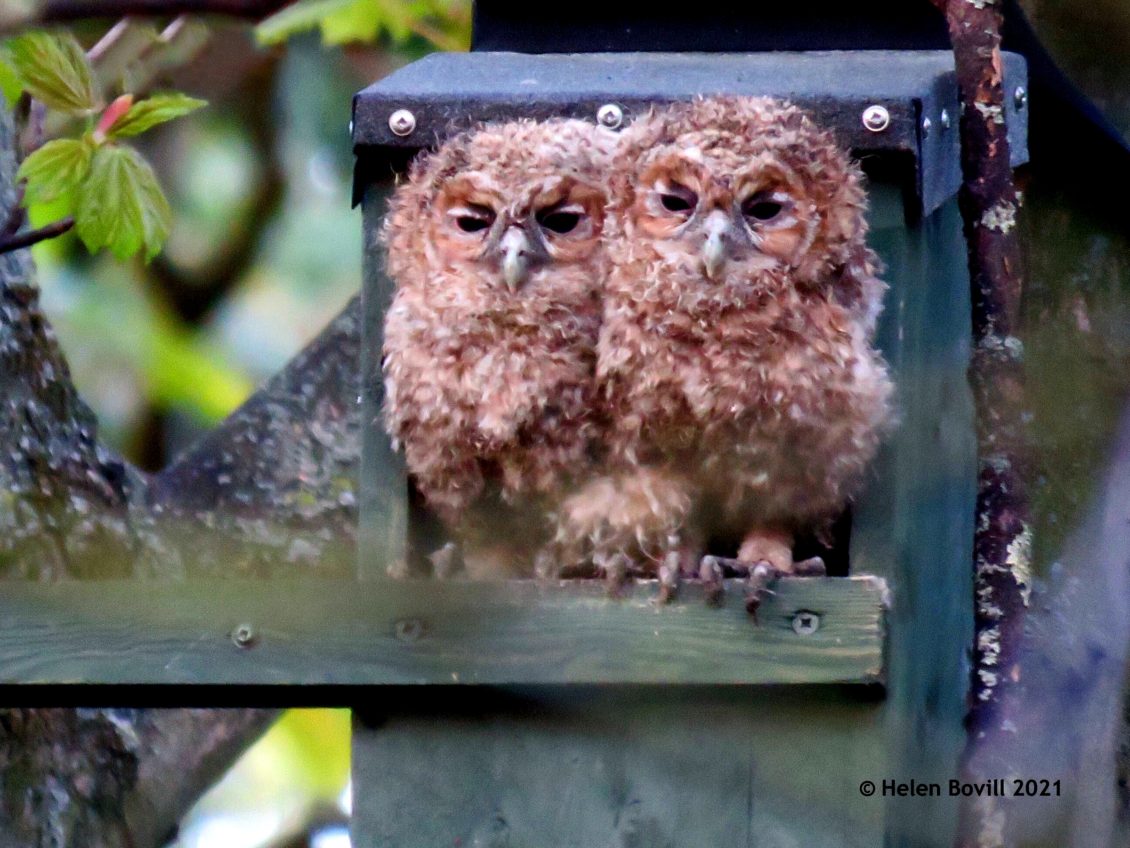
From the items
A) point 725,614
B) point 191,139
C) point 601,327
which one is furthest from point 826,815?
point 191,139

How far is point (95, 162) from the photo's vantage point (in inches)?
121

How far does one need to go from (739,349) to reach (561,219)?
0.40 metres

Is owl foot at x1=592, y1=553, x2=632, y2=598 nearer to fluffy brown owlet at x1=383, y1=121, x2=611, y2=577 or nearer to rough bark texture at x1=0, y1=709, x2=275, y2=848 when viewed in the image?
fluffy brown owlet at x1=383, y1=121, x2=611, y2=577

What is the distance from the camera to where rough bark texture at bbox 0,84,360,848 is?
355 centimetres

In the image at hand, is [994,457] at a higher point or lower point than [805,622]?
higher

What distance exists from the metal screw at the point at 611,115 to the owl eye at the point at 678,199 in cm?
23

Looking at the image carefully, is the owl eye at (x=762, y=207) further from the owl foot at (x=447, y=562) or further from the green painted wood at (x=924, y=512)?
the owl foot at (x=447, y=562)

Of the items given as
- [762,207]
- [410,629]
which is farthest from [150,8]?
[762,207]

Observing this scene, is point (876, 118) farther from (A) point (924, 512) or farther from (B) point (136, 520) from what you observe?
(B) point (136, 520)

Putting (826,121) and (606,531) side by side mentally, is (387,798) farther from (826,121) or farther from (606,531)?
(826,121)

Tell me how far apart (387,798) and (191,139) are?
12.6ft

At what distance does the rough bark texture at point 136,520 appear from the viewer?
140 inches

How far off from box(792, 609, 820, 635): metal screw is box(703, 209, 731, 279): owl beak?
1.80 feet

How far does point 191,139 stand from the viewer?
633 centimetres
